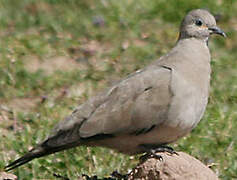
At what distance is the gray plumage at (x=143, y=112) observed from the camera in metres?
4.93

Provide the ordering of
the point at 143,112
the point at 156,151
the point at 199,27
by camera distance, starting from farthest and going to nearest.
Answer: the point at 199,27, the point at 143,112, the point at 156,151

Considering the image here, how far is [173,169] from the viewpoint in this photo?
15.2 feet

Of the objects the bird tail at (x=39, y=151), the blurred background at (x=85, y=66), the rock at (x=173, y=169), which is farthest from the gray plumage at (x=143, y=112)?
the blurred background at (x=85, y=66)

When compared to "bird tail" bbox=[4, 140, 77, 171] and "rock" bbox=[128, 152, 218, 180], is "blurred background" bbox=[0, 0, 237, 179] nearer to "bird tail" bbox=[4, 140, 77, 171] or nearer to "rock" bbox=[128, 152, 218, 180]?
"bird tail" bbox=[4, 140, 77, 171]

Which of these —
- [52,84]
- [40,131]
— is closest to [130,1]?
[52,84]

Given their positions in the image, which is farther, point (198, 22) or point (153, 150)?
point (198, 22)

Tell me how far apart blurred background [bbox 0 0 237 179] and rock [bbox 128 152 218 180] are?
76cm

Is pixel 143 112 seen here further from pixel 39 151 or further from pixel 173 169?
pixel 39 151

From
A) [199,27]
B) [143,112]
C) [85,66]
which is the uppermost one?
[199,27]

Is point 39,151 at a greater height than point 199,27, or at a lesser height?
lesser

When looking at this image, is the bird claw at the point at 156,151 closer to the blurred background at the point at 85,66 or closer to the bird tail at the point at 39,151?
the bird tail at the point at 39,151

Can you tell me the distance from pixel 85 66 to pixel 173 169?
11.2 ft

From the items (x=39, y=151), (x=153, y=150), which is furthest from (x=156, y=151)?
(x=39, y=151)

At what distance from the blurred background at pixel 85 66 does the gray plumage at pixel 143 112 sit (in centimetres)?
59
